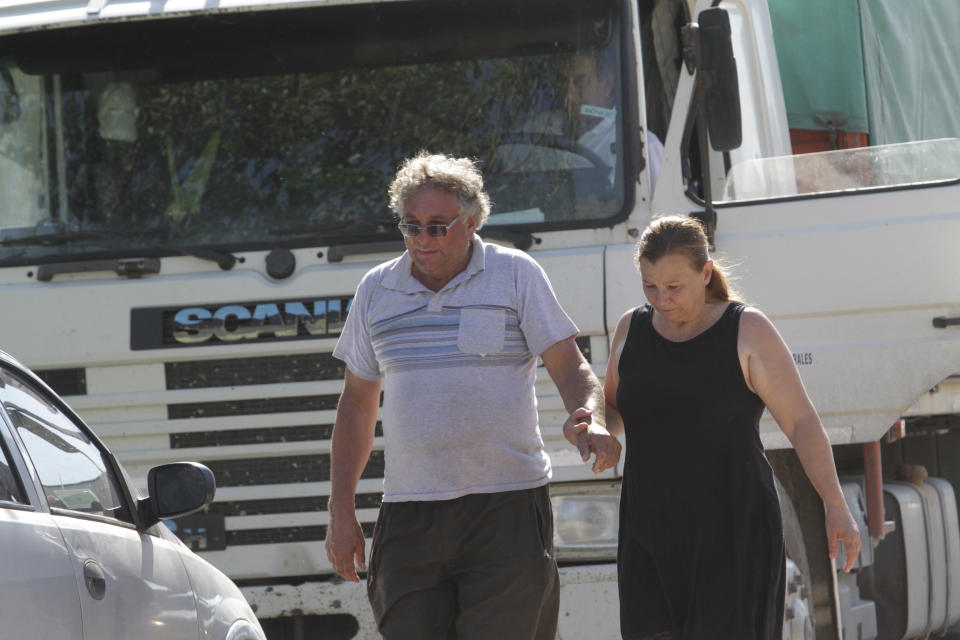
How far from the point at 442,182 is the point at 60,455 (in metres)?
1.24

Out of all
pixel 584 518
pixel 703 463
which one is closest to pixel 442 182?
pixel 703 463

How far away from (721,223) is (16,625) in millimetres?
3236

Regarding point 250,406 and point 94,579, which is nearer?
point 94,579

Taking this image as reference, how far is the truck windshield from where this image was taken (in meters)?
5.33

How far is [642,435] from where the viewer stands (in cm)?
377

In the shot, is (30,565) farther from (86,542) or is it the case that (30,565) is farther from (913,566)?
(913,566)

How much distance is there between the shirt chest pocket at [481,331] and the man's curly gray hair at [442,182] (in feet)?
0.92

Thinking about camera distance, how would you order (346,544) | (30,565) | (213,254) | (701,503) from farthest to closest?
(213,254) < (346,544) < (701,503) < (30,565)

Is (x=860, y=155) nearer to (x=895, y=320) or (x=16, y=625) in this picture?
(x=895, y=320)

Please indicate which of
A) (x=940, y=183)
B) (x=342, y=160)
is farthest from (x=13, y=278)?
A: (x=940, y=183)

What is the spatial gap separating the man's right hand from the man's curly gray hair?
87 centimetres

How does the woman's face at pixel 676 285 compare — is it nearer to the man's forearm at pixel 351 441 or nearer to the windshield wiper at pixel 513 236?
the man's forearm at pixel 351 441

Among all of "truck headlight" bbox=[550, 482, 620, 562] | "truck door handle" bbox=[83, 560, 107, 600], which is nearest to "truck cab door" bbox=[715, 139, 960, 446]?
"truck headlight" bbox=[550, 482, 620, 562]

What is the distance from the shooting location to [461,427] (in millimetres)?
3865
